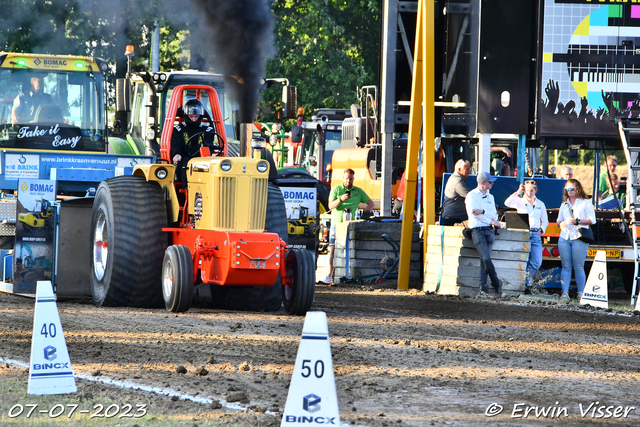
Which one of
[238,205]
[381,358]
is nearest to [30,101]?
[238,205]

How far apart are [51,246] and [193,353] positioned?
4739mm

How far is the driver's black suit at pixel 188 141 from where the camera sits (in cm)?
1101

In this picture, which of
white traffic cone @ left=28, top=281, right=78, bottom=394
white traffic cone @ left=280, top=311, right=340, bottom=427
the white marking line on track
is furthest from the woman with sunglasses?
white traffic cone @ left=280, top=311, right=340, bottom=427

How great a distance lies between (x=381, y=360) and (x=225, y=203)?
3153 millimetres

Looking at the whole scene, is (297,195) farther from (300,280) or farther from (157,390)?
(157,390)

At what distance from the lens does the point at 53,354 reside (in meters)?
6.01

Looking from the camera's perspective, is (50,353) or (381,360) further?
(381,360)

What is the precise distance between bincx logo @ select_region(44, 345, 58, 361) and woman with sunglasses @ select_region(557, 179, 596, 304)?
29.6ft

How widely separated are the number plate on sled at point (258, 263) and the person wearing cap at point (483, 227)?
431 centimetres

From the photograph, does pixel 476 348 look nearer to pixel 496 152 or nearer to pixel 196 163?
pixel 196 163

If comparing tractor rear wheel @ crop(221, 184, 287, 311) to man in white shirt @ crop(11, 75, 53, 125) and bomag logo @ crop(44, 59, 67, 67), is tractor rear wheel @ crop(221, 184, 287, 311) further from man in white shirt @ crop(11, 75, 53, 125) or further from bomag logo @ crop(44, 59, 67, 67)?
bomag logo @ crop(44, 59, 67, 67)

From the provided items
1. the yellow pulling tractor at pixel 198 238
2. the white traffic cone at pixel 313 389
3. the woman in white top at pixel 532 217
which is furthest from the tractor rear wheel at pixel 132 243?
the white traffic cone at pixel 313 389

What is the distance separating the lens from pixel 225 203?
10.0 meters

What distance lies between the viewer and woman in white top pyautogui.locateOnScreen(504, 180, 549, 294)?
1349 centimetres
